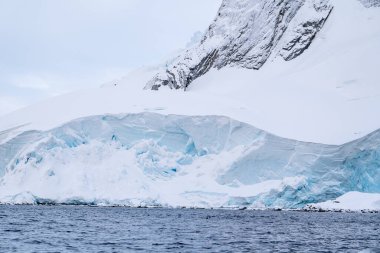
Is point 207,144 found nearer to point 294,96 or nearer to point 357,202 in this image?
point 357,202

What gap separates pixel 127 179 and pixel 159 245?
73.0 feet

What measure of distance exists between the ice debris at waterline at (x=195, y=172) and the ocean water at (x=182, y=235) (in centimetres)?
856

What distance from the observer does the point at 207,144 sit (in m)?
47.6

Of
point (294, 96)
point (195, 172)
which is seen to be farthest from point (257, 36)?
point (195, 172)

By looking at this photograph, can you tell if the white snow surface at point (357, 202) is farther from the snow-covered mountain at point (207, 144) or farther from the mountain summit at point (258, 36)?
the mountain summit at point (258, 36)

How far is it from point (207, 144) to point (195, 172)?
9.22 feet

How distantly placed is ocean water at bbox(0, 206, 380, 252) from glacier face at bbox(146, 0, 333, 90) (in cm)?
3714

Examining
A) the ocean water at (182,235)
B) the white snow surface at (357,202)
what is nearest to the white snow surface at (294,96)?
the white snow surface at (357,202)

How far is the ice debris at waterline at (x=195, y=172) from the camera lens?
43.2 meters

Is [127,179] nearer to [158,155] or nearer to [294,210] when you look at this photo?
[158,155]

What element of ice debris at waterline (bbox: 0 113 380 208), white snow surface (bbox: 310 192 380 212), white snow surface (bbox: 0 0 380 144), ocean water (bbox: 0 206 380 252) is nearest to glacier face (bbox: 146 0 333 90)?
white snow surface (bbox: 0 0 380 144)

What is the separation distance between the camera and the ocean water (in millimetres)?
20891

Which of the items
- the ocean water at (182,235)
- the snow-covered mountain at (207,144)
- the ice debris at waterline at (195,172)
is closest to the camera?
the ocean water at (182,235)

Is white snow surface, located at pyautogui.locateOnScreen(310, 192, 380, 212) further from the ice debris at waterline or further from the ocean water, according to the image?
the ocean water
